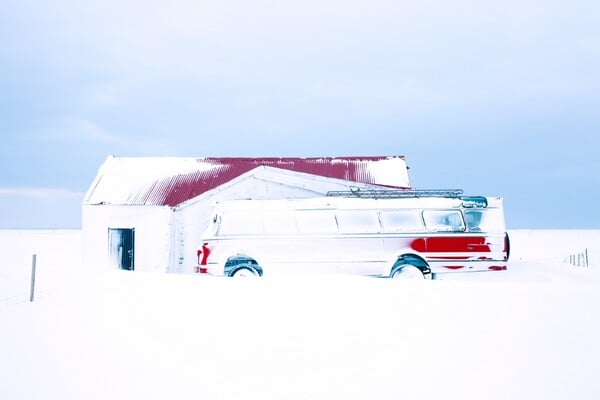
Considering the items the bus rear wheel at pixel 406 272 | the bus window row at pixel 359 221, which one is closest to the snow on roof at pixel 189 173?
the bus window row at pixel 359 221

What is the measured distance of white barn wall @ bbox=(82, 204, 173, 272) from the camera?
18109 millimetres

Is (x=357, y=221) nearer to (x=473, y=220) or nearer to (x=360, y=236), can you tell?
(x=360, y=236)

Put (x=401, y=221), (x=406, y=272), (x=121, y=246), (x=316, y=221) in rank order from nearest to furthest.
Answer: (x=406, y=272)
(x=401, y=221)
(x=316, y=221)
(x=121, y=246)

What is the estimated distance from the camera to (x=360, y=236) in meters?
13.1

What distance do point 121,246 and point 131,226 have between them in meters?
1.08

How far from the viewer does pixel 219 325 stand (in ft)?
22.9

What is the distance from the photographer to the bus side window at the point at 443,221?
13.0m

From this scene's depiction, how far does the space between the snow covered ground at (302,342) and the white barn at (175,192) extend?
770cm

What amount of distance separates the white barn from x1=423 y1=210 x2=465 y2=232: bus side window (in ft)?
14.5

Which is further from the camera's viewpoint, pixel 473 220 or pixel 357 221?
pixel 357 221

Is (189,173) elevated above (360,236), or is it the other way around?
(189,173)

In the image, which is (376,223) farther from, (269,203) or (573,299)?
(573,299)

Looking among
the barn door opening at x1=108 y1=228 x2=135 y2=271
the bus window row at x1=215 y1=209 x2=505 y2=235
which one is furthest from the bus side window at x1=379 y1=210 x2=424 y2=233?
the barn door opening at x1=108 y1=228 x2=135 y2=271

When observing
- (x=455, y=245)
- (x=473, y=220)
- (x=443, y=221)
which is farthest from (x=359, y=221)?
(x=473, y=220)
